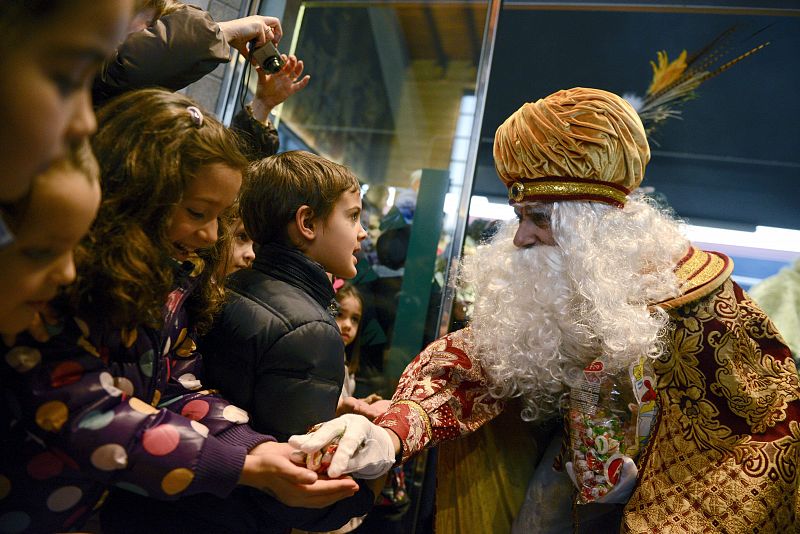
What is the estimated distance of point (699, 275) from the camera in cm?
154

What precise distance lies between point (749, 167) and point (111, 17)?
3.16 m

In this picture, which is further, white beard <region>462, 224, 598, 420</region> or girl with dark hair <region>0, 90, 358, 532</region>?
white beard <region>462, 224, 598, 420</region>

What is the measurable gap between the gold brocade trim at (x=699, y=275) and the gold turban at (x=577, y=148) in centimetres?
26

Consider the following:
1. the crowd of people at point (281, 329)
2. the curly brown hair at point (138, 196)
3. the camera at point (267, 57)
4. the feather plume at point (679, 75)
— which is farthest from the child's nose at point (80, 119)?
the feather plume at point (679, 75)

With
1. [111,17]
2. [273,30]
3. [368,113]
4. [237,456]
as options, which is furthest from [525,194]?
[368,113]

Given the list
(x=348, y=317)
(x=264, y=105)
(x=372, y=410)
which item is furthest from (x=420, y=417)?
(x=264, y=105)

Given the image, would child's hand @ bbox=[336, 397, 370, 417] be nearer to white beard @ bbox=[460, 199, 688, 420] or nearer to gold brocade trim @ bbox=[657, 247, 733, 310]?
white beard @ bbox=[460, 199, 688, 420]

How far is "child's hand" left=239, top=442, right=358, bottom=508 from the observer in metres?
0.97

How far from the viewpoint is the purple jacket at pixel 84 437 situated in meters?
0.83

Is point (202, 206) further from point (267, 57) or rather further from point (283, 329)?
point (267, 57)

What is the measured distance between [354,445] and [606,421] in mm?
676

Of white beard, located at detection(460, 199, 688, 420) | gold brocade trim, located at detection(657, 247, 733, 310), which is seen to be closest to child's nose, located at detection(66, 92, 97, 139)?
white beard, located at detection(460, 199, 688, 420)

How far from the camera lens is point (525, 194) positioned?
162 centimetres

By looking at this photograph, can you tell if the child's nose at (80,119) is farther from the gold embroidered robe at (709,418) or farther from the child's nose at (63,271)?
the gold embroidered robe at (709,418)
